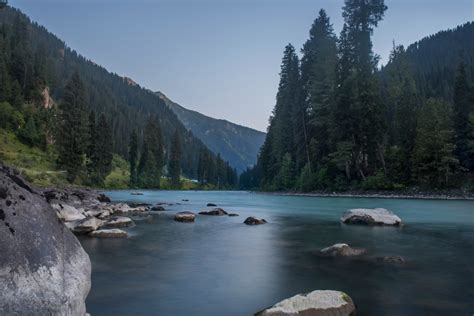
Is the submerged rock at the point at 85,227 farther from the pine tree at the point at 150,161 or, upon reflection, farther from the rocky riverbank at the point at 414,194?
the pine tree at the point at 150,161

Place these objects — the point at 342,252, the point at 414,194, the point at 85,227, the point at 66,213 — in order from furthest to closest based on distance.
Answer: the point at 414,194 < the point at 66,213 < the point at 85,227 < the point at 342,252

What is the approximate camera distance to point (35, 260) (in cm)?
641

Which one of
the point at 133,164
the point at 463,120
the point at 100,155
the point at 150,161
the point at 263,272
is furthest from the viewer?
the point at 150,161

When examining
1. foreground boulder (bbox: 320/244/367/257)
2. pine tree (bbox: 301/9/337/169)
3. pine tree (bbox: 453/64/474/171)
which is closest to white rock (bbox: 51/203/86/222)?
foreground boulder (bbox: 320/244/367/257)

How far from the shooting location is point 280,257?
650 inches

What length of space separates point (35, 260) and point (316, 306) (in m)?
5.95

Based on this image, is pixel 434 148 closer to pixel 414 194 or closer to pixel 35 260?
pixel 414 194

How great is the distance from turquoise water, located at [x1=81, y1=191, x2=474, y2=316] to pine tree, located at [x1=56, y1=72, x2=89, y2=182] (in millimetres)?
67779

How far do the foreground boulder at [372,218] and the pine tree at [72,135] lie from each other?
7044cm

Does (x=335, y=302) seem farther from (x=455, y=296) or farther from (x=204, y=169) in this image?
(x=204, y=169)

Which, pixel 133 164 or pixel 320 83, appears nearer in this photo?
pixel 320 83

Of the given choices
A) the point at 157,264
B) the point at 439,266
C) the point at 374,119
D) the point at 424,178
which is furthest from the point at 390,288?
the point at 374,119

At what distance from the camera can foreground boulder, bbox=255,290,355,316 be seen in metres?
8.47

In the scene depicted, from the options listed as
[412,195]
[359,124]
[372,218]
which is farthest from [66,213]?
[359,124]
